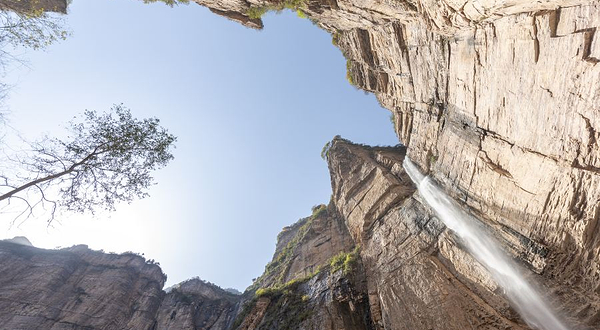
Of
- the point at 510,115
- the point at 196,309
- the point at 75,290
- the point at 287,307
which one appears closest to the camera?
the point at 510,115

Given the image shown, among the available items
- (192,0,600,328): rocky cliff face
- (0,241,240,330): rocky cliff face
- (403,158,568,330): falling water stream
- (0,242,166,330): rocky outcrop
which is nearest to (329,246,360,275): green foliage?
(192,0,600,328): rocky cliff face

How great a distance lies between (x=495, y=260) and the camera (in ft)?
38.5

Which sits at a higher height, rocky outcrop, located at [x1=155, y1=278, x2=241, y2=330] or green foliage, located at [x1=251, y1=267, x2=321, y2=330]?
rocky outcrop, located at [x1=155, y1=278, x2=241, y2=330]

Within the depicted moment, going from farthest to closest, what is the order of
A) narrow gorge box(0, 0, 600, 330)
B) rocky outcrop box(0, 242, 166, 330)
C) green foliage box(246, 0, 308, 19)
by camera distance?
rocky outcrop box(0, 242, 166, 330), green foliage box(246, 0, 308, 19), narrow gorge box(0, 0, 600, 330)

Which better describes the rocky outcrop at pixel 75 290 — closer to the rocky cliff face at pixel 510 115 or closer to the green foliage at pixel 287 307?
the green foliage at pixel 287 307

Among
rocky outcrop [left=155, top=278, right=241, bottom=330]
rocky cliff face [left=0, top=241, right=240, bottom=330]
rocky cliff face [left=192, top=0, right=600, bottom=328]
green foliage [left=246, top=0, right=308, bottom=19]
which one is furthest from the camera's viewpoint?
rocky outcrop [left=155, top=278, right=241, bottom=330]

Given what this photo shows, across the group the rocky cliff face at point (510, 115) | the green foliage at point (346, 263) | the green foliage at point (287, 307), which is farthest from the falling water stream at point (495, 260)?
the green foliage at point (287, 307)

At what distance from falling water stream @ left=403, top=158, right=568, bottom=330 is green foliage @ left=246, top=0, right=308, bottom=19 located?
485 inches

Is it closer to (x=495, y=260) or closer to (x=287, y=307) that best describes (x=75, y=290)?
(x=287, y=307)

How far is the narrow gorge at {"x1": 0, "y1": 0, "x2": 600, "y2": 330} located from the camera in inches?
311

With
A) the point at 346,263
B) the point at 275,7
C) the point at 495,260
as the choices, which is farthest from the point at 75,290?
the point at 495,260

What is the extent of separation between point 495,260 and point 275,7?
16.4 m

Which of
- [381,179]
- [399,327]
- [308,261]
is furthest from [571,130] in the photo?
[308,261]

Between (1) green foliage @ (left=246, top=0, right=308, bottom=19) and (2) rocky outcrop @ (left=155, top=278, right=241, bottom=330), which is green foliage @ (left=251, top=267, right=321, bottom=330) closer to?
(2) rocky outcrop @ (left=155, top=278, right=241, bottom=330)
